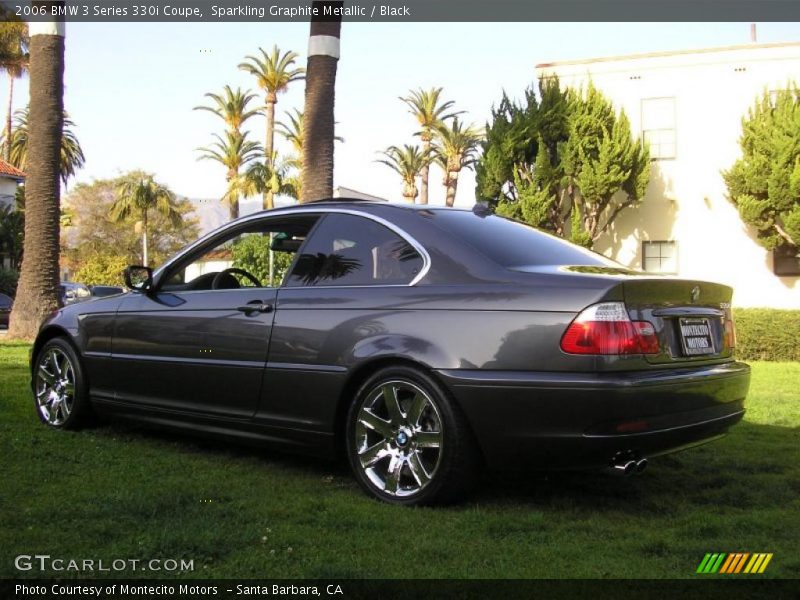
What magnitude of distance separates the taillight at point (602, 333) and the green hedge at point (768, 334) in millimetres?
11245

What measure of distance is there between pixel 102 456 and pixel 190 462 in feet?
1.75

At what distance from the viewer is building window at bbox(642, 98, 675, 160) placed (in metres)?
18.0

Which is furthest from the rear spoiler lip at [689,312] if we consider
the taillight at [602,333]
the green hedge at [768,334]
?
the green hedge at [768,334]

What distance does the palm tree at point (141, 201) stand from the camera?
2101 inches

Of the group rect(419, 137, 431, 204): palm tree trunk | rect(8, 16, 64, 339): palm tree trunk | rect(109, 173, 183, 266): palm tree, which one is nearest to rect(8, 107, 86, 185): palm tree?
rect(109, 173, 183, 266): palm tree

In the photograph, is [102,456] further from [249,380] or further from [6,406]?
[6,406]

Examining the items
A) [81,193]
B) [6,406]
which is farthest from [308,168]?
[81,193]

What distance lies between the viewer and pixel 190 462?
4.90m

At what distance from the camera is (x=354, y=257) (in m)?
4.59

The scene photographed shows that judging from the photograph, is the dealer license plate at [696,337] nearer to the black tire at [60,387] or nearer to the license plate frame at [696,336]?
the license plate frame at [696,336]

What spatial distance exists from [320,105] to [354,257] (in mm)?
8632

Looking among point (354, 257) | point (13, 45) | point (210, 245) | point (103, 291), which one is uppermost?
point (13, 45)

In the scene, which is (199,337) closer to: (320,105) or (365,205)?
(365,205)

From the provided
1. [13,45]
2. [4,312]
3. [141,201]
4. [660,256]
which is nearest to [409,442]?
[660,256]
